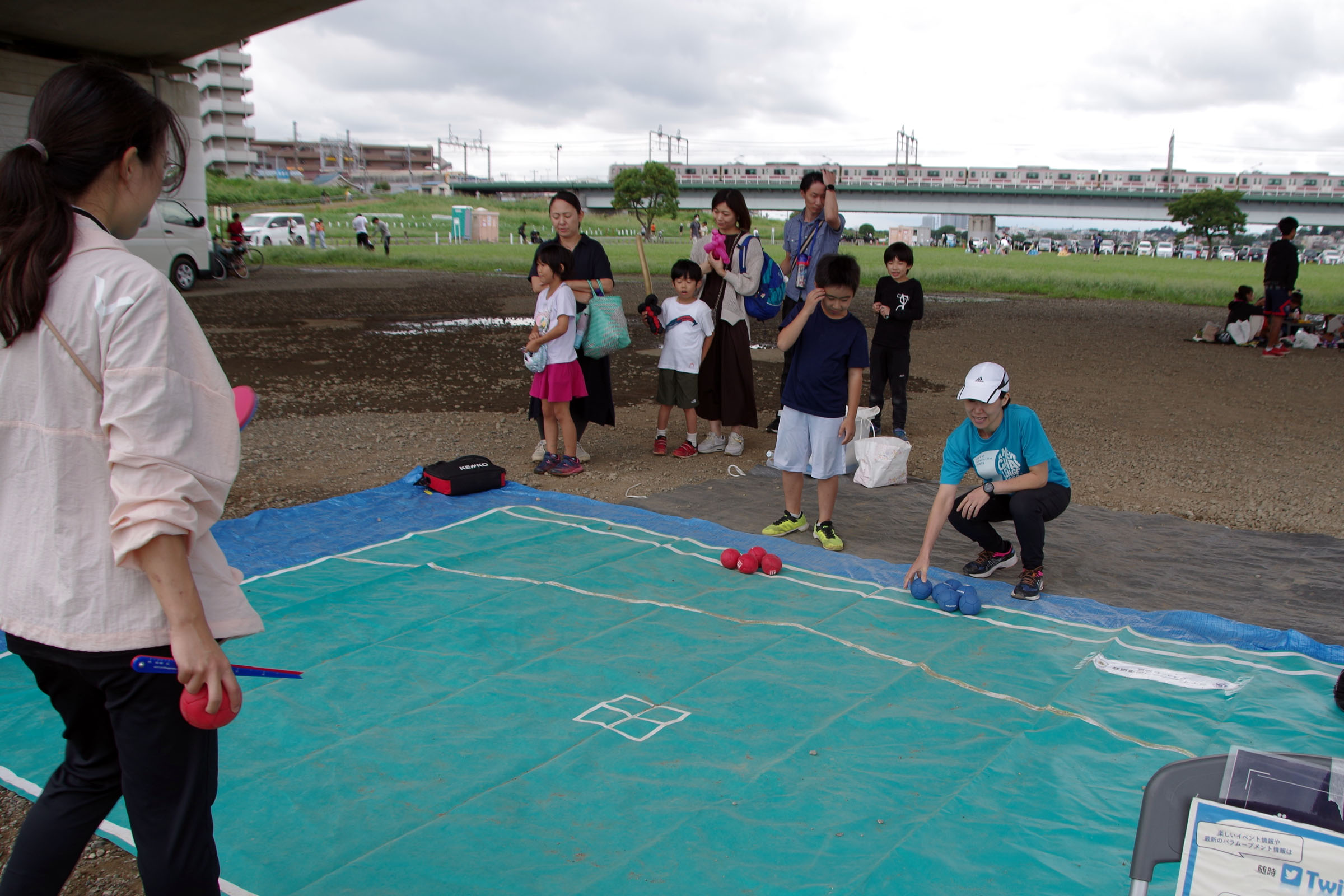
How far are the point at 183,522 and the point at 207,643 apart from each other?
0.67 feet

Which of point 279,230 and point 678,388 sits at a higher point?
point 279,230

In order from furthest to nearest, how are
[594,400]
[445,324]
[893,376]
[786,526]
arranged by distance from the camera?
[445,324] < [893,376] < [594,400] < [786,526]

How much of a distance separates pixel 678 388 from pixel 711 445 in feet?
1.86

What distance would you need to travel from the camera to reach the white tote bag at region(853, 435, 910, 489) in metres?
5.60

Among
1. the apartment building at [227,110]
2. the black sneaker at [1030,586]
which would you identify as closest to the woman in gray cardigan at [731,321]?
the black sneaker at [1030,586]

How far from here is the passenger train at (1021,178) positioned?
74.2 metres

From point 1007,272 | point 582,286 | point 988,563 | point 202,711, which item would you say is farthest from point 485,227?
point 202,711

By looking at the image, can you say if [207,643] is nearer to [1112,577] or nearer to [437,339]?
[1112,577]

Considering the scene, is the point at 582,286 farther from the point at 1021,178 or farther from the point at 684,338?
the point at 1021,178

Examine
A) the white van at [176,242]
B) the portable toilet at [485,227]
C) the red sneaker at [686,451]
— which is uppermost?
the portable toilet at [485,227]

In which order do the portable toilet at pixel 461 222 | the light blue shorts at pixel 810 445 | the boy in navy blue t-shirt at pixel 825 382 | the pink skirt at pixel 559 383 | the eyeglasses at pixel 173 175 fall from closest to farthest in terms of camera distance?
the eyeglasses at pixel 173 175, the boy in navy blue t-shirt at pixel 825 382, the light blue shorts at pixel 810 445, the pink skirt at pixel 559 383, the portable toilet at pixel 461 222

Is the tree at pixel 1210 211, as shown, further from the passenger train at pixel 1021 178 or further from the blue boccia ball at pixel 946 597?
the blue boccia ball at pixel 946 597

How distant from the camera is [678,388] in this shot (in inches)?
247

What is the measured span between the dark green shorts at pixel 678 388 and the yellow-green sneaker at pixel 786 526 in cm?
166
